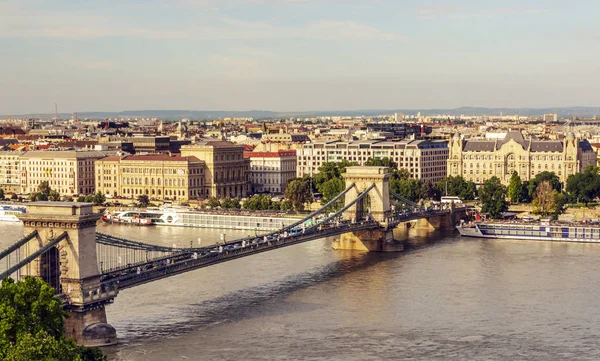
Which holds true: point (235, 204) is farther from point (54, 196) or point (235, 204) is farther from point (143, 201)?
point (54, 196)

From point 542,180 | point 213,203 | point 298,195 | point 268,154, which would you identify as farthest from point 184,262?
point 268,154

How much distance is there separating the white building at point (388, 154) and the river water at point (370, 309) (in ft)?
81.0

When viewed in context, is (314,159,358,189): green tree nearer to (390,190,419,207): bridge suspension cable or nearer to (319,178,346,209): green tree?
(319,178,346,209): green tree

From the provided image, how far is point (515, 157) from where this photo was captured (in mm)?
62125

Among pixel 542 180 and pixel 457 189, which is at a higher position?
pixel 542 180

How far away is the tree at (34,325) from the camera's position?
17.3 m

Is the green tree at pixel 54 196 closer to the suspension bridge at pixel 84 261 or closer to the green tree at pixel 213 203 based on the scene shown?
the green tree at pixel 213 203

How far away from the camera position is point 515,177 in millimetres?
54531

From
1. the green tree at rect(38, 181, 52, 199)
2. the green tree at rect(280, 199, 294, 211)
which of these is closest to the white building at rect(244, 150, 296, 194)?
the green tree at rect(38, 181, 52, 199)

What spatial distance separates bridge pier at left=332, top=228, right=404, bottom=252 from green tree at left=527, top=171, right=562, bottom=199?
15.1 meters

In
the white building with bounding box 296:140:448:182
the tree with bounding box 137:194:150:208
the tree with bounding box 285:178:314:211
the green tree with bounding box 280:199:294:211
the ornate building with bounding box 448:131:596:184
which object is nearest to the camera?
the green tree with bounding box 280:199:294:211

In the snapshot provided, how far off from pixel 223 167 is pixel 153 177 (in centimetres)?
372

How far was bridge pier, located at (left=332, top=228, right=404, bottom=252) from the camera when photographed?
39969mm

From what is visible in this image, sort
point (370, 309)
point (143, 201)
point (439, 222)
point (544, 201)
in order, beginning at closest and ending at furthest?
1. point (370, 309)
2. point (439, 222)
3. point (544, 201)
4. point (143, 201)
